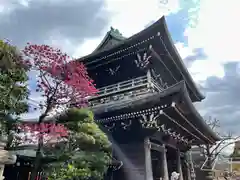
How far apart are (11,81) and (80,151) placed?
9.63ft

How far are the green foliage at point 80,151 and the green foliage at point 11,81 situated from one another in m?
1.52

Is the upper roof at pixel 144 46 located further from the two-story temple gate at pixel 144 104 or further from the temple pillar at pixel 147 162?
the temple pillar at pixel 147 162

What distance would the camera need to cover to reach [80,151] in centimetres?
672

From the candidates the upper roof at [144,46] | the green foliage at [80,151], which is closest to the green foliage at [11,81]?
the green foliage at [80,151]

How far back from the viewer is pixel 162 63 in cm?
1213

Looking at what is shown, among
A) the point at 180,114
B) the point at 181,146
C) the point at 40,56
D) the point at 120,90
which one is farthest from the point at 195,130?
the point at 40,56

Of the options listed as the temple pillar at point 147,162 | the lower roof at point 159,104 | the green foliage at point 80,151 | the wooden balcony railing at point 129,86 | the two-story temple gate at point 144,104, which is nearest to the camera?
the green foliage at point 80,151

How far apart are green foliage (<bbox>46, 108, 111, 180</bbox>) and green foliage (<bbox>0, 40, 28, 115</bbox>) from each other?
1.52 metres

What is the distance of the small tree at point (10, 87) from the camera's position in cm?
543

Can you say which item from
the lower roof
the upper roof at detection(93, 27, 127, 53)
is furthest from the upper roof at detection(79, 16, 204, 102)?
the upper roof at detection(93, 27, 127, 53)

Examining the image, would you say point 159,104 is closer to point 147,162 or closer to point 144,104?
point 144,104

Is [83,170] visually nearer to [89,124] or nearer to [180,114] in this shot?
[89,124]

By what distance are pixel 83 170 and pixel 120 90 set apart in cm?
537

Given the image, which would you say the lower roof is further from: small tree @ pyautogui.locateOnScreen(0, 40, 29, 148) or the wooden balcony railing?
small tree @ pyautogui.locateOnScreen(0, 40, 29, 148)
